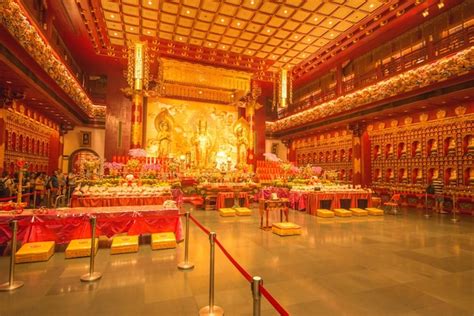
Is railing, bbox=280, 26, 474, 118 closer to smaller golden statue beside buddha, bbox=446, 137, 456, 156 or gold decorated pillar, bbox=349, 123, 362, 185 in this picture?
gold decorated pillar, bbox=349, 123, 362, 185

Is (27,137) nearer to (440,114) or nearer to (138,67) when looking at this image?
(138,67)

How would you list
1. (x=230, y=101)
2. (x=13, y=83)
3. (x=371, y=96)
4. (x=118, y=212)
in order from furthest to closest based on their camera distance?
1. (x=230, y=101)
2. (x=371, y=96)
3. (x=13, y=83)
4. (x=118, y=212)

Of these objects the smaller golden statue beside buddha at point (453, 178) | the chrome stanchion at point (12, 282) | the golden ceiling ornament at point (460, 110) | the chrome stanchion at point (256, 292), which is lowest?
the chrome stanchion at point (12, 282)

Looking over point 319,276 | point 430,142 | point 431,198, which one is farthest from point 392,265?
point 430,142

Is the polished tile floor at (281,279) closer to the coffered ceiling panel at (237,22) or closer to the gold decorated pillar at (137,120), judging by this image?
the coffered ceiling panel at (237,22)

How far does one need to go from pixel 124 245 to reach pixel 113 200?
2.56 meters

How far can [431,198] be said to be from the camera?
29.6 ft

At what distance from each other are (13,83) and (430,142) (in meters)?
13.6

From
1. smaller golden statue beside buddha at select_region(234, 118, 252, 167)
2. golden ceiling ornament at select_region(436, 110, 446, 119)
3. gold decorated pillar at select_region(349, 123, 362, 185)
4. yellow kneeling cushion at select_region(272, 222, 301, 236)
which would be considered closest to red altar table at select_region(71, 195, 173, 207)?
yellow kneeling cushion at select_region(272, 222, 301, 236)

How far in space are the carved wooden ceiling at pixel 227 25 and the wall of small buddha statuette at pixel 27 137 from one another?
4.15 m

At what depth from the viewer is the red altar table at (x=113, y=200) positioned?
5809mm

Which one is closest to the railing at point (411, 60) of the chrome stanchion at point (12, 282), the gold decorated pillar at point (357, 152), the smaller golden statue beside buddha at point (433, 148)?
the gold decorated pillar at point (357, 152)

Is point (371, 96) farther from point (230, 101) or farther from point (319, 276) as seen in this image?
point (319, 276)

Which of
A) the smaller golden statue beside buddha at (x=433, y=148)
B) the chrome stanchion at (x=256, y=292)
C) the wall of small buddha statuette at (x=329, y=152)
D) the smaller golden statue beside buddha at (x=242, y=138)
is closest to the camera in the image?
the chrome stanchion at (x=256, y=292)
